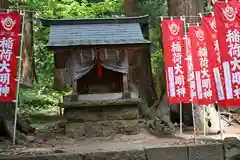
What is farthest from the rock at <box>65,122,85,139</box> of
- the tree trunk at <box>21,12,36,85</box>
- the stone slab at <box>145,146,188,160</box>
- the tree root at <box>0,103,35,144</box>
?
the tree trunk at <box>21,12,36,85</box>

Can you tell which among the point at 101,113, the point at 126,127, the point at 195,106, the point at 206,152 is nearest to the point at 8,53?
the point at 101,113

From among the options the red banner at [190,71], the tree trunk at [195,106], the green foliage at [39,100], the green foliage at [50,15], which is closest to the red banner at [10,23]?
the red banner at [190,71]

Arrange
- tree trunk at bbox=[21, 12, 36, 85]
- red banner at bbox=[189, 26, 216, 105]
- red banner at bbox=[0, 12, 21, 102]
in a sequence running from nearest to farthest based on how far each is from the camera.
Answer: red banner at bbox=[0, 12, 21, 102]
red banner at bbox=[189, 26, 216, 105]
tree trunk at bbox=[21, 12, 36, 85]

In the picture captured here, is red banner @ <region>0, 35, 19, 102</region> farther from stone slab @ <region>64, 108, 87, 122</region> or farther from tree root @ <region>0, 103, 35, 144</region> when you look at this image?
stone slab @ <region>64, 108, 87, 122</region>

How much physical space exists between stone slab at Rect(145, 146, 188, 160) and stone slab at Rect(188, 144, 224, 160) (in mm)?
175

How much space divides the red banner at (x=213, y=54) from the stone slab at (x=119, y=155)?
2.32 m

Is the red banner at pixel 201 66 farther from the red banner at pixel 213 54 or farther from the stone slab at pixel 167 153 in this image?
the stone slab at pixel 167 153

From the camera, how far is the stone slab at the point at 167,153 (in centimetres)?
756

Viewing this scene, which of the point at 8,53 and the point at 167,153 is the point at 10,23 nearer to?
the point at 8,53

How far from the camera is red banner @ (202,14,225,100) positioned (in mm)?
7105

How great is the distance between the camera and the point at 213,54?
25.1 feet

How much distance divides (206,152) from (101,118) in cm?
373

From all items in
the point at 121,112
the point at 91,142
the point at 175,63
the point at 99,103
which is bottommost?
the point at 91,142

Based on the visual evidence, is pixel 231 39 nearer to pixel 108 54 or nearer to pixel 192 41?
pixel 192 41
